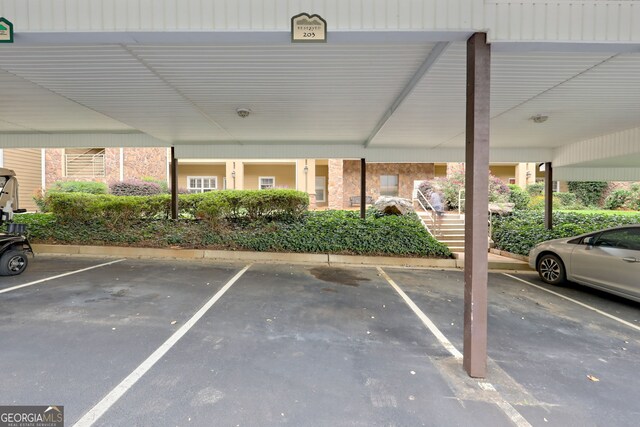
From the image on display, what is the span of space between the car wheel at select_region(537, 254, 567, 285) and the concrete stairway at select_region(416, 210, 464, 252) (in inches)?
118

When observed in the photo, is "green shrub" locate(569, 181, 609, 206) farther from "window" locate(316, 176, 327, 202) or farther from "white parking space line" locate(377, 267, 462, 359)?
"white parking space line" locate(377, 267, 462, 359)

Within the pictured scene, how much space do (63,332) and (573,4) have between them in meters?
6.59

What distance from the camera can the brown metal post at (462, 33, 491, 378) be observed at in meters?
2.71

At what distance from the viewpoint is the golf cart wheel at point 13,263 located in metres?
5.60

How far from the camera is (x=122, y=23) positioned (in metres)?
2.79

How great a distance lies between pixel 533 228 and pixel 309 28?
10017mm

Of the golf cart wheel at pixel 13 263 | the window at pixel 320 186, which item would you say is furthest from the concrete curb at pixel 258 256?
the window at pixel 320 186

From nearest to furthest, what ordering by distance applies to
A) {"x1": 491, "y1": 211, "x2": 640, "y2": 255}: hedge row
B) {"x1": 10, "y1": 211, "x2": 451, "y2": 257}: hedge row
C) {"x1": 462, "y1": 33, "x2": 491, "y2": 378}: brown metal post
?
{"x1": 462, "y1": 33, "x2": 491, "y2": 378}: brown metal post, {"x1": 10, "y1": 211, "x2": 451, "y2": 257}: hedge row, {"x1": 491, "y1": 211, "x2": 640, "y2": 255}: hedge row

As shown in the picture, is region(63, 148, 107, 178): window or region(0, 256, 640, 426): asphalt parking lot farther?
region(63, 148, 107, 178): window

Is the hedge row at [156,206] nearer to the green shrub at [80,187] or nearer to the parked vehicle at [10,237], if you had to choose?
the parked vehicle at [10,237]

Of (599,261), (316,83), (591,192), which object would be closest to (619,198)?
(591,192)

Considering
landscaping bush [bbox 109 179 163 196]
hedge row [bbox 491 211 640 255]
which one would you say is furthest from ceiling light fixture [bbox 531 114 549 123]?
landscaping bush [bbox 109 179 163 196]

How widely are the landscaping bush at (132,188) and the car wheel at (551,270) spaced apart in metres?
17.1

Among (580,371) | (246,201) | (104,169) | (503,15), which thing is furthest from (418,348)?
(104,169)
